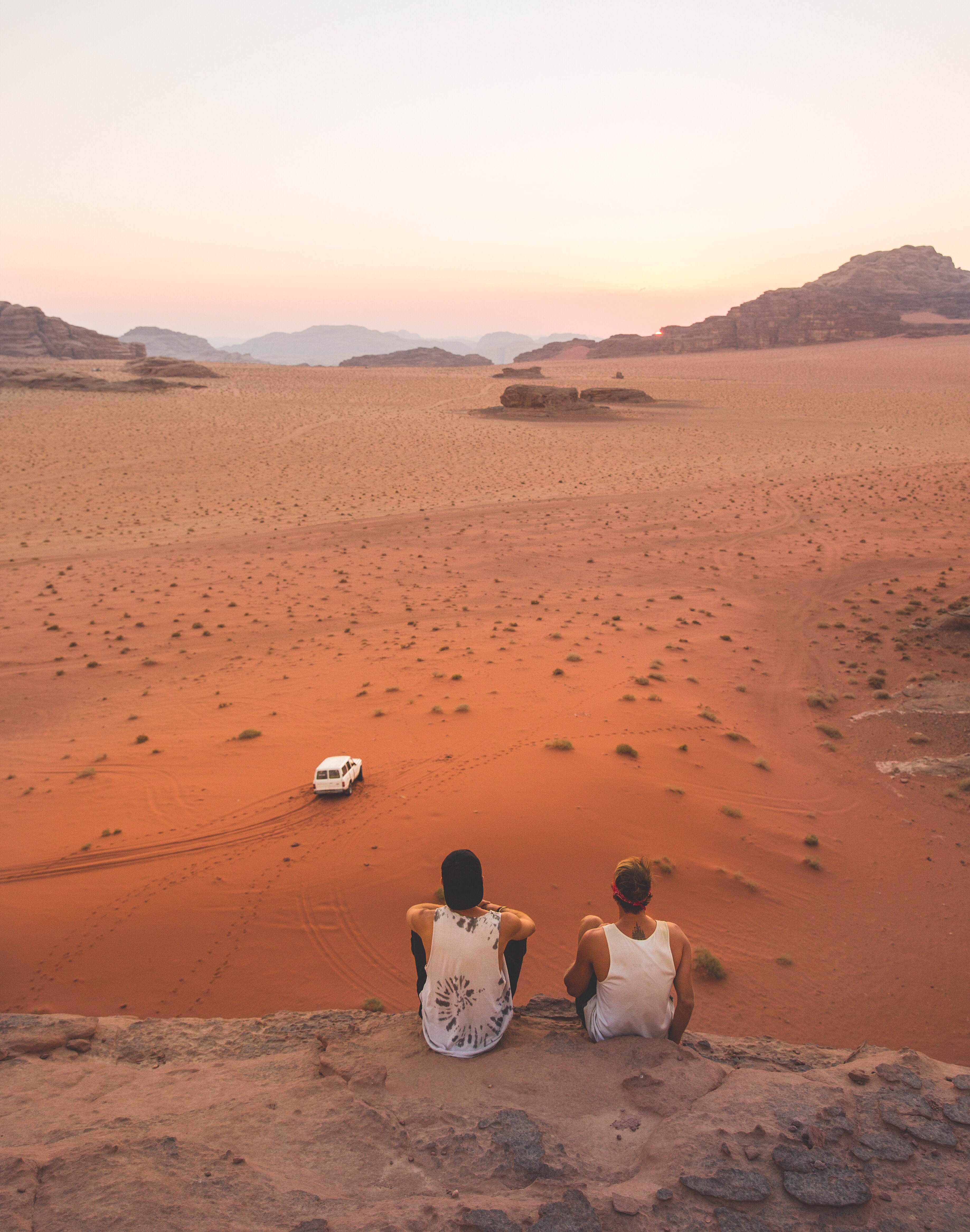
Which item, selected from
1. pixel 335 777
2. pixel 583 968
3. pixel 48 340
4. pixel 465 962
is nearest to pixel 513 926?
pixel 465 962

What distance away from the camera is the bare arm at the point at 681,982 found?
3.96m

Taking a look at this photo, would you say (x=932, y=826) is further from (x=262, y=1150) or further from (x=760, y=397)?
(x=760, y=397)

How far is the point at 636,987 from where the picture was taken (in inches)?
155

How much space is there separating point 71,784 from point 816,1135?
880 centimetres

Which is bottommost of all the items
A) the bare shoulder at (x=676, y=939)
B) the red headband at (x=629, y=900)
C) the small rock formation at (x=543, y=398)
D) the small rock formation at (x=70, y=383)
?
the bare shoulder at (x=676, y=939)

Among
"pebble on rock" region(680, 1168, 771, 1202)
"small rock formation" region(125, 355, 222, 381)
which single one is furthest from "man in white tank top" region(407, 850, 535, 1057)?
"small rock formation" region(125, 355, 222, 381)

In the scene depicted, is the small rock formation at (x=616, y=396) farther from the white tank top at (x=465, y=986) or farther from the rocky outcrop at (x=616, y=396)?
the white tank top at (x=465, y=986)

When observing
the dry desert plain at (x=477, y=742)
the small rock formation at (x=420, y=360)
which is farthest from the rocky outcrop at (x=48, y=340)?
the dry desert plain at (x=477, y=742)

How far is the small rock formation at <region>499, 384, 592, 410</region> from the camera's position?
5203 cm

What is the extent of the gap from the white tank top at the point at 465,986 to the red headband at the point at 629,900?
0.64 meters

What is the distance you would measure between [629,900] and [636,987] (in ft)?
1.55

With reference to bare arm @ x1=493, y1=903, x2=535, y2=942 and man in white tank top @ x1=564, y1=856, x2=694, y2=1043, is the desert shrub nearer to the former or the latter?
man in white tank top @ x1=564, y1=856, x2=694, y2=1043

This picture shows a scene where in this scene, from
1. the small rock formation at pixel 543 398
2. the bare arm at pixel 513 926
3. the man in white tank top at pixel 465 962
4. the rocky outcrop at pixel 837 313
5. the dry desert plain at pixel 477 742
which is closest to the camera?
the man in white tank top at pixel 465 962

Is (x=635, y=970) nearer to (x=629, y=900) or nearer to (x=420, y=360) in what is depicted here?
(x=629, y=900)
